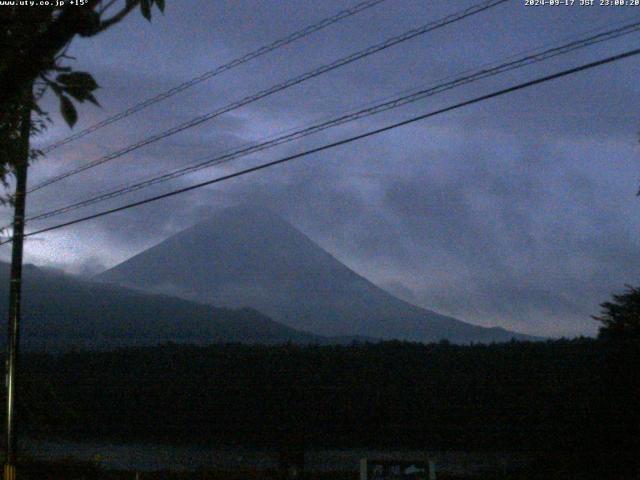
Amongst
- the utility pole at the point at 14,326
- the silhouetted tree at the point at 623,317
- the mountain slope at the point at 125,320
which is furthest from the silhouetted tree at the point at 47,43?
the mountain slope at the point at 125,320

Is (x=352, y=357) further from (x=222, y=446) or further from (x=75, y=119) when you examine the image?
(x=75, y=119)

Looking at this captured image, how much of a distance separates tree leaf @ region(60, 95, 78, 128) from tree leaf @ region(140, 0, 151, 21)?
713 millimetres

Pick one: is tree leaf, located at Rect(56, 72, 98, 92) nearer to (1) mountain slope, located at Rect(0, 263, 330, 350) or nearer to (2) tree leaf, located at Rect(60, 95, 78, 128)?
(2) tree leaf, located at Rect(60, 95, 78, 128)

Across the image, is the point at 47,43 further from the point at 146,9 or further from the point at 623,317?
the point at 623,317

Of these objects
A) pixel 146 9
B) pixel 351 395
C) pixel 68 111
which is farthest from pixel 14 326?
pixel 351 395

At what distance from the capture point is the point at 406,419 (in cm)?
3425

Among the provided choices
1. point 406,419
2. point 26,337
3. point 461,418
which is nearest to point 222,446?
point 406,419

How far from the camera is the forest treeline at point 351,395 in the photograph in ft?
92.0

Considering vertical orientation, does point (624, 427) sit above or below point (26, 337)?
below

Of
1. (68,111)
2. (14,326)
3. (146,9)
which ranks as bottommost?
(14,326)

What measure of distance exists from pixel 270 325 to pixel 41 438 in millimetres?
91785

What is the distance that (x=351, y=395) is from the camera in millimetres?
36344

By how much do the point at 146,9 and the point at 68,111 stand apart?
805mm

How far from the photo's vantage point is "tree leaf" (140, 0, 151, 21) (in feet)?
15.8
